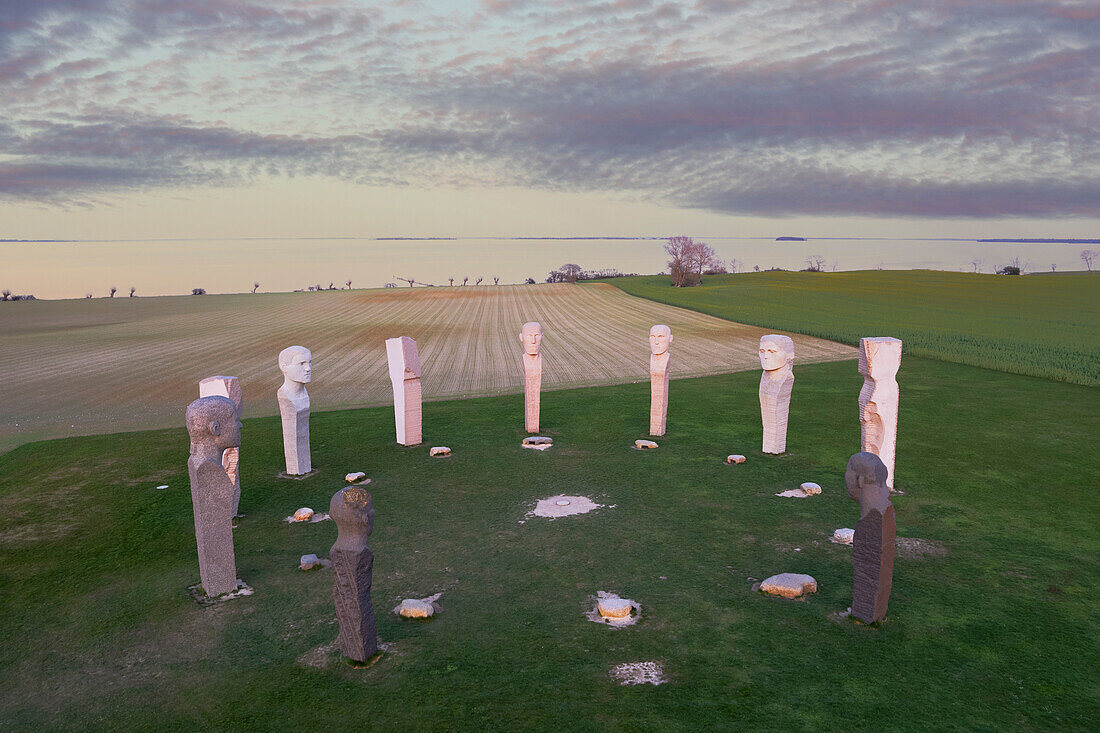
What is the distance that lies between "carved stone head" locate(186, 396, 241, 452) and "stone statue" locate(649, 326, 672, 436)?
8.92 metres

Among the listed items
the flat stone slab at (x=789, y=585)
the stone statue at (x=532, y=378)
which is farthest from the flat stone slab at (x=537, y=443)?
the flat stone slab at (x=789, y=585)

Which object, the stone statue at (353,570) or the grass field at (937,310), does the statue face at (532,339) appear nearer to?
the stone statue at (353,570)

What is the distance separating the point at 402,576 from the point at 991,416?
48.4 feet

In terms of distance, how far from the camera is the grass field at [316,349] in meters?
21.4

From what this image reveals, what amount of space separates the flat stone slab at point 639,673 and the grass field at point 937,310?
20562mm

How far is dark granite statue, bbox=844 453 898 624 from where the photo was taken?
678 cm

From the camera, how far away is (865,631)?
6.80m

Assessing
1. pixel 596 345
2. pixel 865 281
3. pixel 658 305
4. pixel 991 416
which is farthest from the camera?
pixel 865 281

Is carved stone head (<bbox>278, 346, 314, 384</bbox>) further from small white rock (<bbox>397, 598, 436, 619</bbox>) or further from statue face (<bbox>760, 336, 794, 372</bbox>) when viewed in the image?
statue face (<bbox>760, 336, 794, 372</bbox>)

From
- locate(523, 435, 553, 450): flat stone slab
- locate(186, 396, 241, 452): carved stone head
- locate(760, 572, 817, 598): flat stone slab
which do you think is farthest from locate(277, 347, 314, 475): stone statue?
locate(760, 572, 817, 598): flat stone slab

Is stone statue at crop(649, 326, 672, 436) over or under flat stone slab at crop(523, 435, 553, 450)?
over

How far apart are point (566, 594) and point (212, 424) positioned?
4615 mm

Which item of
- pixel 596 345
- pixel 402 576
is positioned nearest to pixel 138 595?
pixel 402 576

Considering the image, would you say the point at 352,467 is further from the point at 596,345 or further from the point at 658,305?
the point at 658,305
